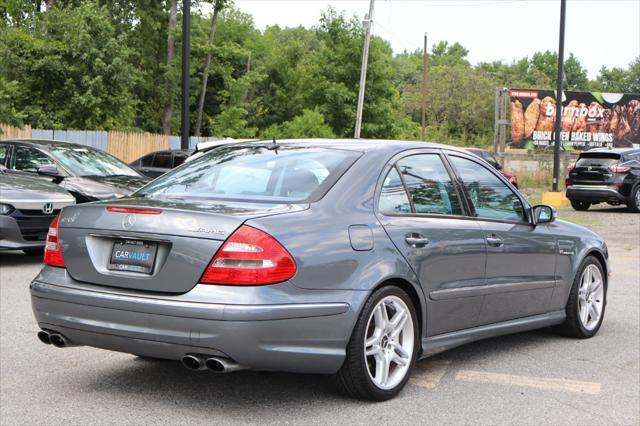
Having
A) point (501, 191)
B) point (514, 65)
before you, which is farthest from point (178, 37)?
point (514, 65)

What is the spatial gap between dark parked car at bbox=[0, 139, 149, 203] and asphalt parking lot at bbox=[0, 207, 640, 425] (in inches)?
206

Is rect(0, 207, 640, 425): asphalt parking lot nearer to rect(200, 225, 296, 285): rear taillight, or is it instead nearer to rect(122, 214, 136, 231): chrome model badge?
rect(200, 225, 296, 285): rear taillight

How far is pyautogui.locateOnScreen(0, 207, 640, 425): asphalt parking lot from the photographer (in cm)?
481

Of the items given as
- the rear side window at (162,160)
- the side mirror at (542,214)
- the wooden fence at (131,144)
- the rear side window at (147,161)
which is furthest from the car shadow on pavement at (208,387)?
the wooden fence at (131,144)

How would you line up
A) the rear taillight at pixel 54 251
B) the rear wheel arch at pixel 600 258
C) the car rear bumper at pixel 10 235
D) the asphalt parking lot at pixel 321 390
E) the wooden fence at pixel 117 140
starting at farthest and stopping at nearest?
the wooden fence at pixel 117 140 → the car rear bumper at pixel 10 235 → the rear wheel arch at pixel 600 258 → the rear taillight at pixel 54 251 → the asphalt parking lot at pixel 321 390

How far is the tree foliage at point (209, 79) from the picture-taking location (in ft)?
119

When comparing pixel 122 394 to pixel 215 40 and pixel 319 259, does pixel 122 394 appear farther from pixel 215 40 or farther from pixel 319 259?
pixel 215 40

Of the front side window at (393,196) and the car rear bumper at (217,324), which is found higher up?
the front side window at (393,196)

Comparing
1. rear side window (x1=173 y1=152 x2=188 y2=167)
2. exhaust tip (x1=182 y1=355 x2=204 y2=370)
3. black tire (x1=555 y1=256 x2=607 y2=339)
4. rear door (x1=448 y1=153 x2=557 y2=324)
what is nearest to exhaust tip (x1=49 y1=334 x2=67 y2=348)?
exhaust tip (x1=182 y1=355 x2=204 y2=370)

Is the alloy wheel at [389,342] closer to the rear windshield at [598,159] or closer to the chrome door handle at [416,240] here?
the chrome door handle at [416,240]

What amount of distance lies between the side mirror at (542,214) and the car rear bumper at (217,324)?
2284 millimetres

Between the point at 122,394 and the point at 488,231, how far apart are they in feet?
8.77

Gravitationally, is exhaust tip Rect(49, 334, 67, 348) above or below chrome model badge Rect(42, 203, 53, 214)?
below

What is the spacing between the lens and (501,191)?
257 inches
